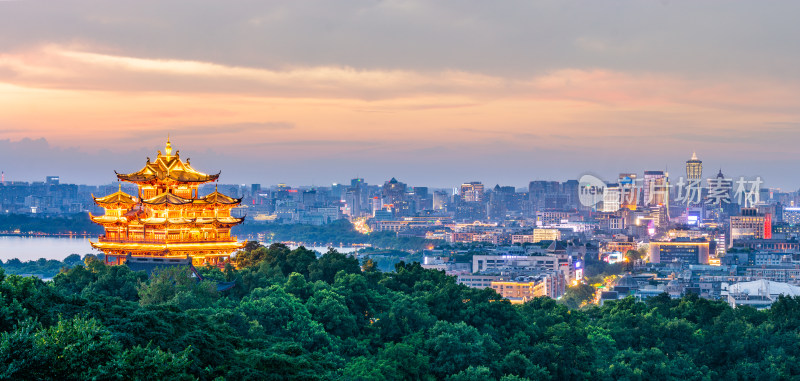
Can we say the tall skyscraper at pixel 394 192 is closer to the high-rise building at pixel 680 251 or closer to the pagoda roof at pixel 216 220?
the high-rise building at pixel 680 251

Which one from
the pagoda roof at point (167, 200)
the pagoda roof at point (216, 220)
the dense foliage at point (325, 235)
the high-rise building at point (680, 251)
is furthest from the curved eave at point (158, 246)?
the dense foliage at point (325, 235)

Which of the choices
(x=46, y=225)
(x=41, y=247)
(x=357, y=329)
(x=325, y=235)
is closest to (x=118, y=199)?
(x=357, y=329)

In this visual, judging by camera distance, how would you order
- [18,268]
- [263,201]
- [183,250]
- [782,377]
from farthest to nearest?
[263,201]
[18,268]
[183,250]
[782,377]

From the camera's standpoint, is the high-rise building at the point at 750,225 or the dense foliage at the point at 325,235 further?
the dense foliage at the point at 325,235

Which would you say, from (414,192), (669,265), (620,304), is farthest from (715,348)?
(414,192)

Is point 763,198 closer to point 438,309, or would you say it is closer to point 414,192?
point 414,192

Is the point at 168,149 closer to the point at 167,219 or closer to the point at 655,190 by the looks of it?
the point at 167,219
